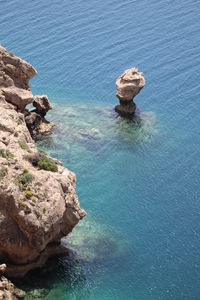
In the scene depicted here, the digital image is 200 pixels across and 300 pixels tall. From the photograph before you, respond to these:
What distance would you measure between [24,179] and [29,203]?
2.71m

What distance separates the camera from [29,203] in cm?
6147

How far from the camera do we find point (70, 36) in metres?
135

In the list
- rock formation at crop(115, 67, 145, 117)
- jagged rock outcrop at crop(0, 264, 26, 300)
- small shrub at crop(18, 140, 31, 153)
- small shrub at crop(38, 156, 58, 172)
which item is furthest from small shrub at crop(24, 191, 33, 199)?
rock formation at crop(115, 67, 145, 117)

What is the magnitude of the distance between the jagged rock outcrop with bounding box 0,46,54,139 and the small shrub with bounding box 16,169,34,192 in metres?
25.4

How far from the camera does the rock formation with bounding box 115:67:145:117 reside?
335 feet

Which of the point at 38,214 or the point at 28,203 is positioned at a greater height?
the point at 28,203

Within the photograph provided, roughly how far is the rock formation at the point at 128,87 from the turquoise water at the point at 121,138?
2.81 metres

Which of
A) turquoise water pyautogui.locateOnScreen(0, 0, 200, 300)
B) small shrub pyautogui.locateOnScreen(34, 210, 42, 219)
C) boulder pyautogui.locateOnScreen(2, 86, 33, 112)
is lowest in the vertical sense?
turquoise water pyautogui.locateOnScreen(0, 0, 200, 300)

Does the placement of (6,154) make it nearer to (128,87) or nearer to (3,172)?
(3,172)

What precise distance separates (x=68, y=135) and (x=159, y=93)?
75.2ft

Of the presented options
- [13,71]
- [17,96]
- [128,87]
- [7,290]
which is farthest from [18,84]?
[7,290]

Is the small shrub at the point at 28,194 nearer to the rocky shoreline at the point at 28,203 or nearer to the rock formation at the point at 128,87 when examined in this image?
the rocky shoreline at the point at 28,203

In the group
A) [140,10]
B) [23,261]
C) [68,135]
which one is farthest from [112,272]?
[140,10]

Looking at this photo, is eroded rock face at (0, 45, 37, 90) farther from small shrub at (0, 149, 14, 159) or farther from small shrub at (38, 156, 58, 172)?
small shrub at (0, 149, 14, 159)
